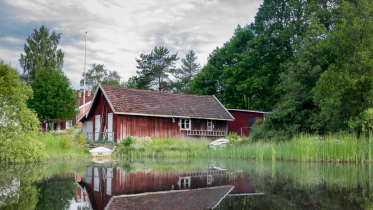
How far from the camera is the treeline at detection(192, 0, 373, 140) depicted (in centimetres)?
1564

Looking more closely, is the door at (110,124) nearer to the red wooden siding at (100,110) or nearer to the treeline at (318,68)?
the red wooden siding at (100,110)

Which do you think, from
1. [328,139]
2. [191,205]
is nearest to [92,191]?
[191,205]

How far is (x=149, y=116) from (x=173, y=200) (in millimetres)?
20418

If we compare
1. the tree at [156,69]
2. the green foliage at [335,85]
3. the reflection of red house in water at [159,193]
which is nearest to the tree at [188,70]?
the tree at [156,69]

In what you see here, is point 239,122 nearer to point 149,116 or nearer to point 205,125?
point 205,125

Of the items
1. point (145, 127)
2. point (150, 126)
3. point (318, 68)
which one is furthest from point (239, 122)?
point (318, 68)

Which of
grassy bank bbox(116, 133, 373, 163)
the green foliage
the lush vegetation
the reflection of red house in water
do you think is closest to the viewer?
the reflection of red house in water

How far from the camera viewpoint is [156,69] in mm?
48625

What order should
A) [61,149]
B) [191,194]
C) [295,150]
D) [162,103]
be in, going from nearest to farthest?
[191,194]
[295,150]
[61,149]
[162,103]

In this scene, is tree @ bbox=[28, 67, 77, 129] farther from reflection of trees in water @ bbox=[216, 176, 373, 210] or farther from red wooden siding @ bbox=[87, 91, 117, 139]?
reflection of trees in water @ bbox=[216, 176, 373, 210]

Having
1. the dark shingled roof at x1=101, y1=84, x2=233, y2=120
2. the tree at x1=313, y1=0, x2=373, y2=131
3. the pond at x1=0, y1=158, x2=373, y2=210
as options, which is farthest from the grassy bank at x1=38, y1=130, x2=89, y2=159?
the tree at x1=313, y1=0, x2=373, y2=131

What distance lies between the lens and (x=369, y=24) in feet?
52.1

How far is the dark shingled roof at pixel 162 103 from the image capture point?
23.7 metres

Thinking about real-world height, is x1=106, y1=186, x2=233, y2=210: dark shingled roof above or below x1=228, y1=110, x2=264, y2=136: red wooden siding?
below
